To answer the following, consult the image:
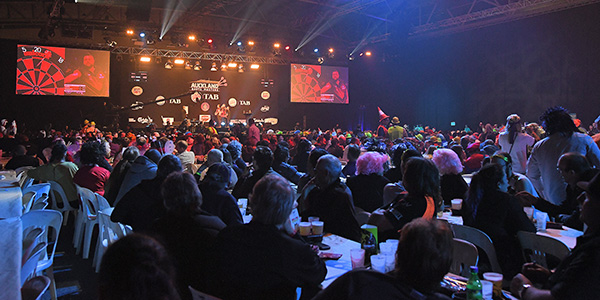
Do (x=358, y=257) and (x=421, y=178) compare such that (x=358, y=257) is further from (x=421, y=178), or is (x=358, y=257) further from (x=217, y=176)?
(x=217, y=176)

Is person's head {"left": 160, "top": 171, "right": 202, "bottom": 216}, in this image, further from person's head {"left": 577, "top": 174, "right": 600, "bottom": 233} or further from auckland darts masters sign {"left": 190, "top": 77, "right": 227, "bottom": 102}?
auckland darts masters sign {"left": 190, "top": 77, "right": 227, "bottom": 102}

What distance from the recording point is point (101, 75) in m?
16.6

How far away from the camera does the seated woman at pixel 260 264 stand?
72.9 inches

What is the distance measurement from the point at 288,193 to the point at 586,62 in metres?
14.8

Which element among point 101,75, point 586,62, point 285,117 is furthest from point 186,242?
point 285,117

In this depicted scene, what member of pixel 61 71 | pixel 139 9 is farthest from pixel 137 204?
pixel 61 71

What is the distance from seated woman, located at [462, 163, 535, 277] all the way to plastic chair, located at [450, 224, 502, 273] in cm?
10

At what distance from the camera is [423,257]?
4.35 ft

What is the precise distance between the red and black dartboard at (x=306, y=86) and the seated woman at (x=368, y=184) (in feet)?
51.9

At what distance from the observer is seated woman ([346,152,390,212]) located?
13.2 ft

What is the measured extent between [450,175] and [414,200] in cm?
137

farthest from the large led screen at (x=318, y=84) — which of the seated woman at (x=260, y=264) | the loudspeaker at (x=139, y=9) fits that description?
the seated woman at (x=260, y=264)

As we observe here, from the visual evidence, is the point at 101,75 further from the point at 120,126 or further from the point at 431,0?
the point at 431,0

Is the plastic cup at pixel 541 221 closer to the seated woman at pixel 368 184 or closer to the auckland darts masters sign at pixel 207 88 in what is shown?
the seated woman at pixel 368 184
